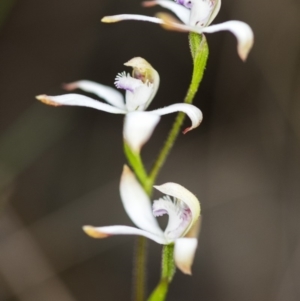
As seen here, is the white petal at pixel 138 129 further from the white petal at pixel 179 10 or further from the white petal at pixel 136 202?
the white petal at pixel 179 10

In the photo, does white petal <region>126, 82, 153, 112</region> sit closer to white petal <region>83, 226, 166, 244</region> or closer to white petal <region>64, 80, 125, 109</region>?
white petal <region>64, 80, 125, 109</region>

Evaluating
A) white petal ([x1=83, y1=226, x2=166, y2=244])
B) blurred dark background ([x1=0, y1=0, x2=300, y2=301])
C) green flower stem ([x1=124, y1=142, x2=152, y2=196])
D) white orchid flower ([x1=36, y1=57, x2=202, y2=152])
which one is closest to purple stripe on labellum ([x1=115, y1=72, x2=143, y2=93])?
white orchid flower ([x1=36, y1=57, x2=202, y2=152])

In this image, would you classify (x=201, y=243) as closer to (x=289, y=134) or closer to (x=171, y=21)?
(x=289, y=134)

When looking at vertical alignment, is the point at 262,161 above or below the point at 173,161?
below

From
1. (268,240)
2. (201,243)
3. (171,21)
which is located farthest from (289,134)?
(171,21)

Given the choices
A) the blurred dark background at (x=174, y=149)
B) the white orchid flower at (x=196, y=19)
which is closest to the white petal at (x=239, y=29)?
the white orchid flower at (x=196, y=19)

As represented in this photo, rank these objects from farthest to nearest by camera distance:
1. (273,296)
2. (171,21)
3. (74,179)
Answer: (74,179)
(273,296)
(171,21)

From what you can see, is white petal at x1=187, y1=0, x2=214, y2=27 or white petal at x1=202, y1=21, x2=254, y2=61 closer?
white petal at x1=202, y1=21, x2=254, y2=61

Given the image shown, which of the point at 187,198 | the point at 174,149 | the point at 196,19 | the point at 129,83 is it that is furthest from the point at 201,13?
the point at 174,149
